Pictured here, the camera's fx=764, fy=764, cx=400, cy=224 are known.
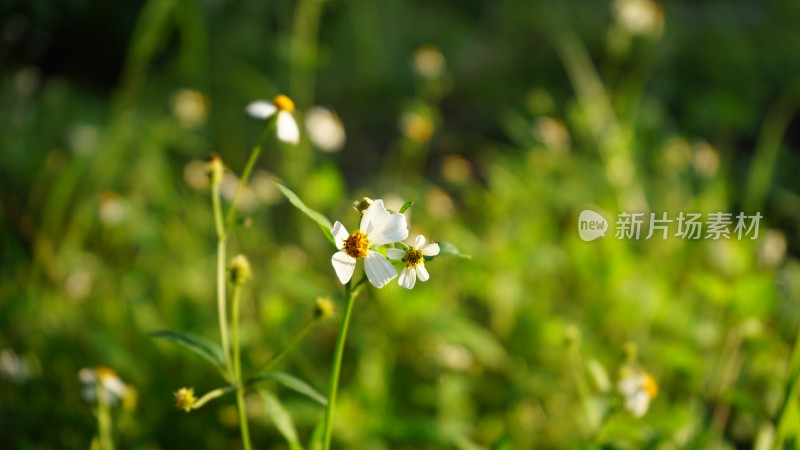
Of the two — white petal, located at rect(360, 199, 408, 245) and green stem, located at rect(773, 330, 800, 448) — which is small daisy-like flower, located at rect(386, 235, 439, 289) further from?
green stem, located at rect(773, 330, 800, 448)

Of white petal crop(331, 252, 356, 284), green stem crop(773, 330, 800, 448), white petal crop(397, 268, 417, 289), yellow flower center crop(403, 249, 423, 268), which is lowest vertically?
white petal crop(331, 252, 356, 284)

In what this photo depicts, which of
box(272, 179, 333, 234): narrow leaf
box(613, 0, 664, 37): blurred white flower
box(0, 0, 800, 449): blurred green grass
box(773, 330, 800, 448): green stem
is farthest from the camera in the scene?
box(613, 0, 664, 37): blurred white flower

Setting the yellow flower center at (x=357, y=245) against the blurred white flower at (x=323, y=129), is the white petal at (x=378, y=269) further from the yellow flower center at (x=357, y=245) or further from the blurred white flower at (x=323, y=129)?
the blurred white flower at (x=323, y=129)

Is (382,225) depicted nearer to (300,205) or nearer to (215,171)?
(300,205)

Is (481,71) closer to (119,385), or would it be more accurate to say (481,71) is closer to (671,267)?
(671,267)

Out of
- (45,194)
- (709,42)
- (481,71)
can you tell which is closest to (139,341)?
(45,194)

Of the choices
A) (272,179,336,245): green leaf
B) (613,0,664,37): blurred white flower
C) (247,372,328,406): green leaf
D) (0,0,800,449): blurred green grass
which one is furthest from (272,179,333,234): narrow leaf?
(613,0,664,37): blurred white flower

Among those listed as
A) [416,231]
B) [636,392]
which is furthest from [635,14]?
[636,392]
